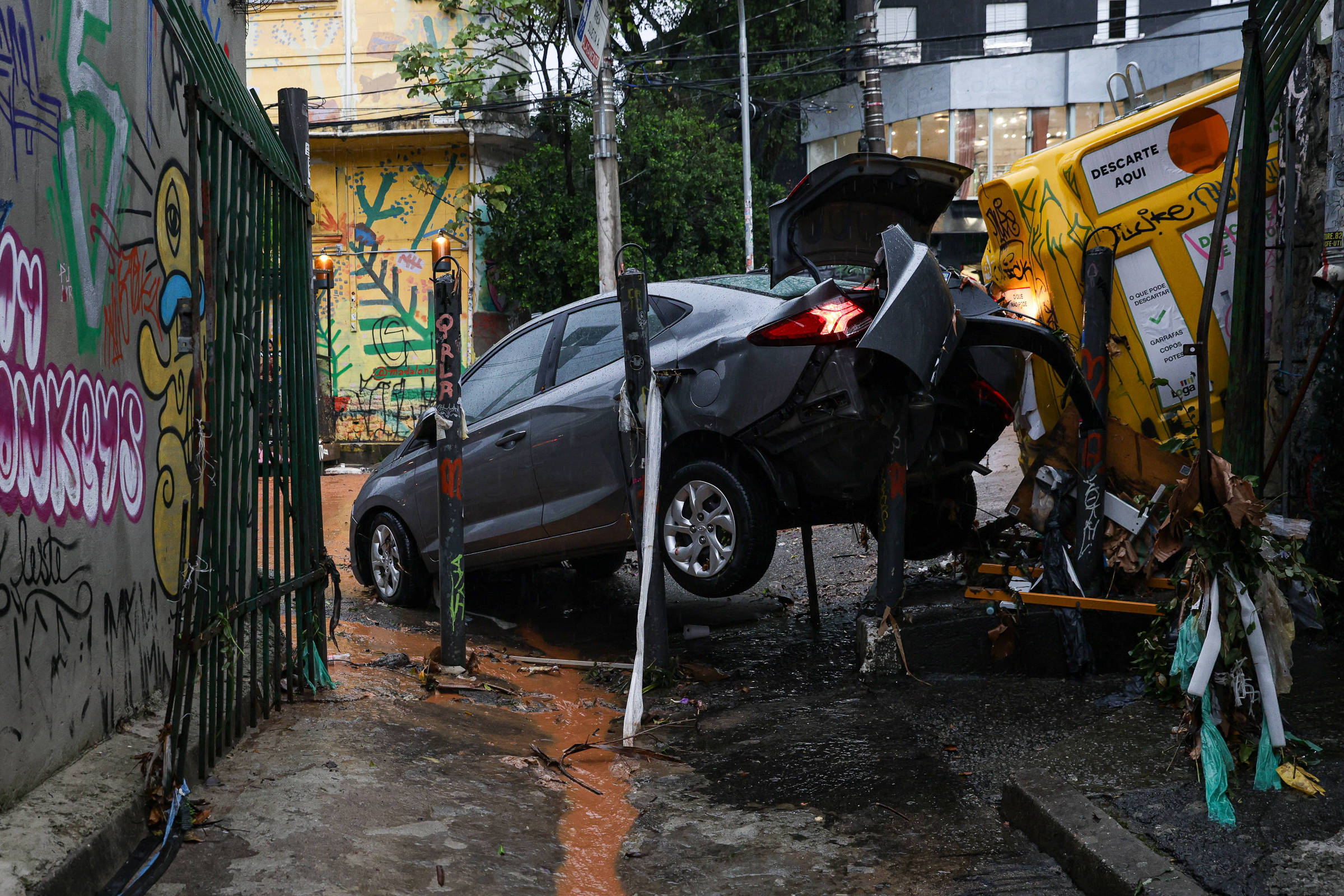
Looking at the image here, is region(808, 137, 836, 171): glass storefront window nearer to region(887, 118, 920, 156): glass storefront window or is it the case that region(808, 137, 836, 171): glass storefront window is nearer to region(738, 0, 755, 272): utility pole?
region(887, 118, 920, 156): glass storefront window

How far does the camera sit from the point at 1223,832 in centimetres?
305

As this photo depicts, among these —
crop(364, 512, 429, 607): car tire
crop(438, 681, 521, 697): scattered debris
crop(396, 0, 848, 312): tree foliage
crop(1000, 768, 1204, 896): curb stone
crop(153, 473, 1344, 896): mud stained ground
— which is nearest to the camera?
crop(1000, 768, 1204, 896): curb stone

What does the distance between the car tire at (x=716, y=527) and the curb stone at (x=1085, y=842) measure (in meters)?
2.08

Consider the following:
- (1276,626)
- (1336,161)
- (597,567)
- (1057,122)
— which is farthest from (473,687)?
(1057,122)

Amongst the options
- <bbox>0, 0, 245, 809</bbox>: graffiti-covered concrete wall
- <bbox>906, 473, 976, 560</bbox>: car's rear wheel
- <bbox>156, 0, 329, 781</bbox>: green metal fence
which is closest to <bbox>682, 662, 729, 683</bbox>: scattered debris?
<bbox>906, 473, 976, 560</bbox>: car's rear wheel

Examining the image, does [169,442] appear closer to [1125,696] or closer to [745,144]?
[1125,696]

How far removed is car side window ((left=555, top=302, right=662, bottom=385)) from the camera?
6484mm

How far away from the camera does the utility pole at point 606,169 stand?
13.9 m

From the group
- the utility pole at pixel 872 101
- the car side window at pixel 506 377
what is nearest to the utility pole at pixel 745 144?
the utility pole at pixel 872 101

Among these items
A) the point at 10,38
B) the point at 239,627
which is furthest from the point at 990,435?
the point at 10,38

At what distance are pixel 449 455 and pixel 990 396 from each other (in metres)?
2.74

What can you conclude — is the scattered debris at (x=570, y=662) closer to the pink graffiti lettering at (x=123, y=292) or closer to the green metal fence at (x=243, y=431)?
the green metal fence at (x=243, y=431)

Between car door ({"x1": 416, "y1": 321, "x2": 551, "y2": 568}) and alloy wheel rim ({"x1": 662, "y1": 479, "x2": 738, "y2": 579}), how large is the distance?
39.3 inches

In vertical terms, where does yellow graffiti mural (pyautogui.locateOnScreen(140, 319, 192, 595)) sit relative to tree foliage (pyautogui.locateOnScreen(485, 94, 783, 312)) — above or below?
below
